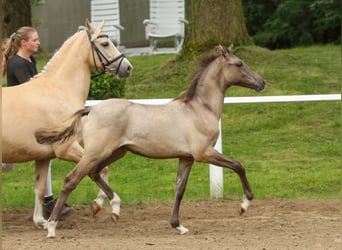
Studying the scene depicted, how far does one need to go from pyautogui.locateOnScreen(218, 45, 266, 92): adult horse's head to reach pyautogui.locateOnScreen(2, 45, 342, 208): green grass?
2.45 meters

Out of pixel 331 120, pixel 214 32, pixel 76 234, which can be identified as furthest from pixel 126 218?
pixel 214 32

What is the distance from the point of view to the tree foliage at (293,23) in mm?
25391

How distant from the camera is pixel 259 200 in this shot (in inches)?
396

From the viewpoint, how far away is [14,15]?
697 inches

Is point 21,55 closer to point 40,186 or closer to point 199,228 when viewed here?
point 40,186

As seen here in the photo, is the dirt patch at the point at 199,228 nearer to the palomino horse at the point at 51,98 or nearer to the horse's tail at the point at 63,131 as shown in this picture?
the palomino horse at the point at 51,98

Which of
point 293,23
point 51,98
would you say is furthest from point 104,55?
point 293,23

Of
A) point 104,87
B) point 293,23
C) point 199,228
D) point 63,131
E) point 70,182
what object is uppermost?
point 63,131

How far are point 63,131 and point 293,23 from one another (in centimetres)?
1972

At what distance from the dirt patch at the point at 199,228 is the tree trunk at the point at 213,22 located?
592 centimetres

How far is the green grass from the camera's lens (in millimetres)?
11047

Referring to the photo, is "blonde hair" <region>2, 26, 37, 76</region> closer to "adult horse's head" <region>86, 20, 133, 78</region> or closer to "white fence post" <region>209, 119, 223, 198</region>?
"adult horse's head" <region>86, 20, 133, 78</region>

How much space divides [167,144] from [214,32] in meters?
7.88

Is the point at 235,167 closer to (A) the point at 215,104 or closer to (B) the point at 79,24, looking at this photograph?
(A) the point at 215,104
